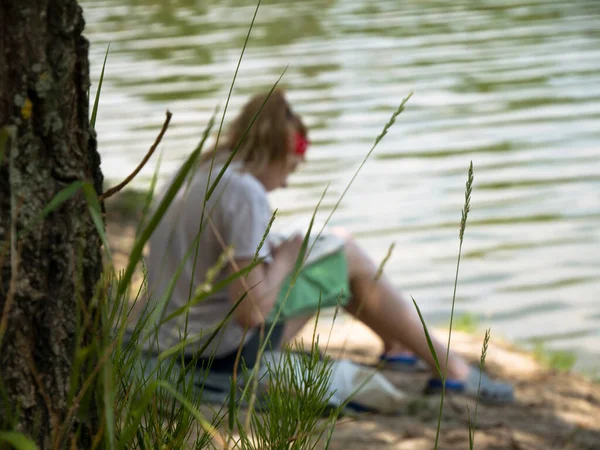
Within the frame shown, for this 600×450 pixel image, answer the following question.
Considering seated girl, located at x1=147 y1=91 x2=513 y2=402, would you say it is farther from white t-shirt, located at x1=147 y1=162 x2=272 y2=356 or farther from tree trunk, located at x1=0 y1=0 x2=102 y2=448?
tree trunk, located at x1=0 y1=0 x2=102 y2=448

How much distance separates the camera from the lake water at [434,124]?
5.94 m

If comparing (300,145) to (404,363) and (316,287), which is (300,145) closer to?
(316,287)

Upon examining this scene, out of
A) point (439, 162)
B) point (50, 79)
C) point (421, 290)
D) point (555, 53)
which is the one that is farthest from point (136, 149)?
point (50, 79)

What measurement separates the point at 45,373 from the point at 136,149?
7.68 m

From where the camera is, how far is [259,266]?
3.65 m

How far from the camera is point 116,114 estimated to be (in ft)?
33.2

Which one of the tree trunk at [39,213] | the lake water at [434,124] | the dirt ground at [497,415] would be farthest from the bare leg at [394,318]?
the tree trunk at [39,213]

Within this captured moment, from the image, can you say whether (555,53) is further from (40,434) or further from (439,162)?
(40,434)

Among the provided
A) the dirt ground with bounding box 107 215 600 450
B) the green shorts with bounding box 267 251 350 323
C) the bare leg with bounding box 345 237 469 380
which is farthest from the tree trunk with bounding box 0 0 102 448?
the bare leg with bounding box 345 237 469 380

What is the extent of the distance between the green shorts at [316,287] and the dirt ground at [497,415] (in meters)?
0.20

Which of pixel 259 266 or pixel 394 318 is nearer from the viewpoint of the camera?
pixel 259 266

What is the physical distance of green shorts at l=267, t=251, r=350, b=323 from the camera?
383cm

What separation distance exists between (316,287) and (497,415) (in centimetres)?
84

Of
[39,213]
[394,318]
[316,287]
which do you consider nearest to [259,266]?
[316,287]
